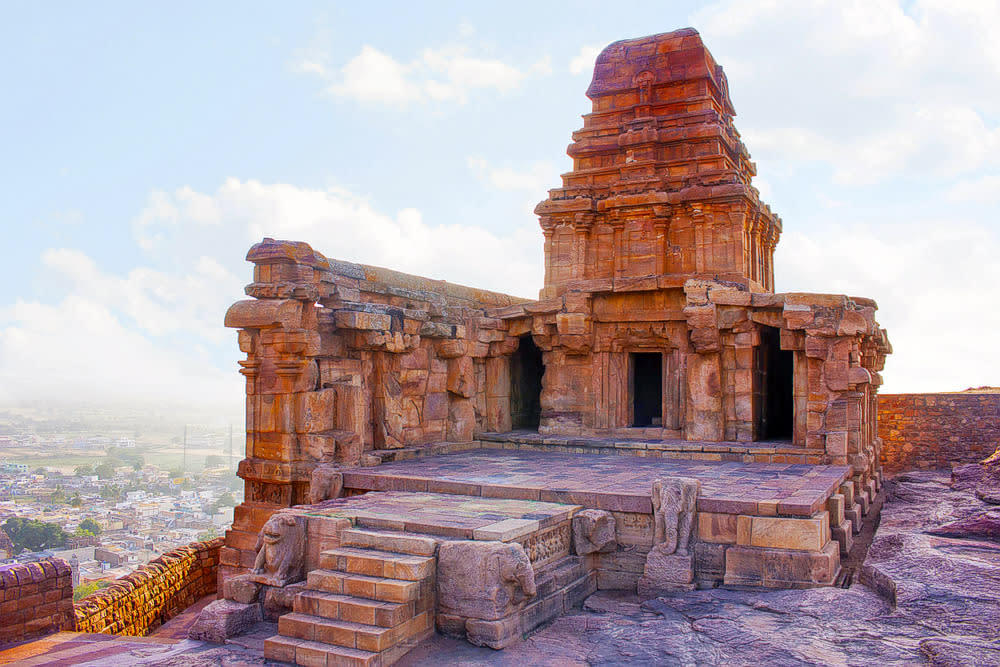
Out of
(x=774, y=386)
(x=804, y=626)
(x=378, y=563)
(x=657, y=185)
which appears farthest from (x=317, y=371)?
(x=774, y=386)

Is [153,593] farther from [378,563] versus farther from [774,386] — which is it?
[774,386]

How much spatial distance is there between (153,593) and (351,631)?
537cm

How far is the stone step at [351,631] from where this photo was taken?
5.04 m

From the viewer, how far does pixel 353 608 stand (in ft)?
17.4

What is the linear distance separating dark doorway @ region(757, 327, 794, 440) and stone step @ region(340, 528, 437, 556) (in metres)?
7.79

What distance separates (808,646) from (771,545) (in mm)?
1465

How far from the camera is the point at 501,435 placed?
41.8 feet

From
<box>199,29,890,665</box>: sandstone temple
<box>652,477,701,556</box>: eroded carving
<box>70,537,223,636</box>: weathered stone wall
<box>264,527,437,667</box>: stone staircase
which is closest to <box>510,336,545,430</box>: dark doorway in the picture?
<box>199,29,890,665</box>: sandstone temple

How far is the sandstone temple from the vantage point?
19.4 ft

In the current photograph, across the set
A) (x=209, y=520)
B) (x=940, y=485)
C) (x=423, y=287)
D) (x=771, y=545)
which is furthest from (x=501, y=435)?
(x=209, y=520)

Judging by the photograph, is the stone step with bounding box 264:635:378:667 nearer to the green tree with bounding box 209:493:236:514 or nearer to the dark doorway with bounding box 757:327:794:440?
the dark doorway with bounding box 757:327:794:440

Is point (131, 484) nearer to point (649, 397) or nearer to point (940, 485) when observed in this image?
point (649, 397)

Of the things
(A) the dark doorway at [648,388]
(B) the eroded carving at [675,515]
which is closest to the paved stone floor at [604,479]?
(B) the eroded carving at [675,515]

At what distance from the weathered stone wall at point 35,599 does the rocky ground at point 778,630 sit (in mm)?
680
